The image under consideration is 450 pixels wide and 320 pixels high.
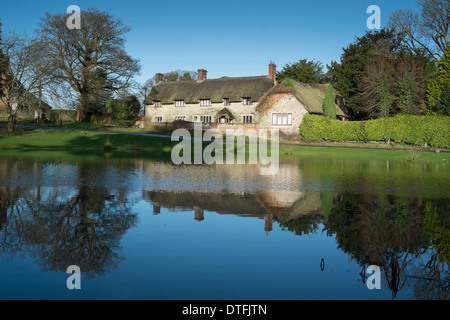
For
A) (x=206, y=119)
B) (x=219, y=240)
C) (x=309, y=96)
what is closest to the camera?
(x=219, y=240)

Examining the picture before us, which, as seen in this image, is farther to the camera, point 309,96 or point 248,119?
point 248,119

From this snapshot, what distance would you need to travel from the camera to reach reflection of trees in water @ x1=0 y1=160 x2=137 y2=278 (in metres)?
7.10

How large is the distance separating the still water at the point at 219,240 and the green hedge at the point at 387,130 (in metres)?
27.0

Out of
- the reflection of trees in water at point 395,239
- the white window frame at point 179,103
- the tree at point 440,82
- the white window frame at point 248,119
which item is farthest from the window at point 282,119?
the reflection of trees in water at point 395,239

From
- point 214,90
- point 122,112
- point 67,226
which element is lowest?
point 67,226

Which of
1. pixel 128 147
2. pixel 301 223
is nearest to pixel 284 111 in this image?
pixel 128 147

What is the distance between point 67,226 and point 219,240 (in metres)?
3.48

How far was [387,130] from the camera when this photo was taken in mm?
42719

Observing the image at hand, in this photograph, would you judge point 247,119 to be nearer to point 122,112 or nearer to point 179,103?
point 179,103

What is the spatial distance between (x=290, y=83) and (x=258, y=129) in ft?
24.1

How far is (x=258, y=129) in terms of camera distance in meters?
53.9

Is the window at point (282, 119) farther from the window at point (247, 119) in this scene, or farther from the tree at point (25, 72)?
the tree at point (25, 72)
